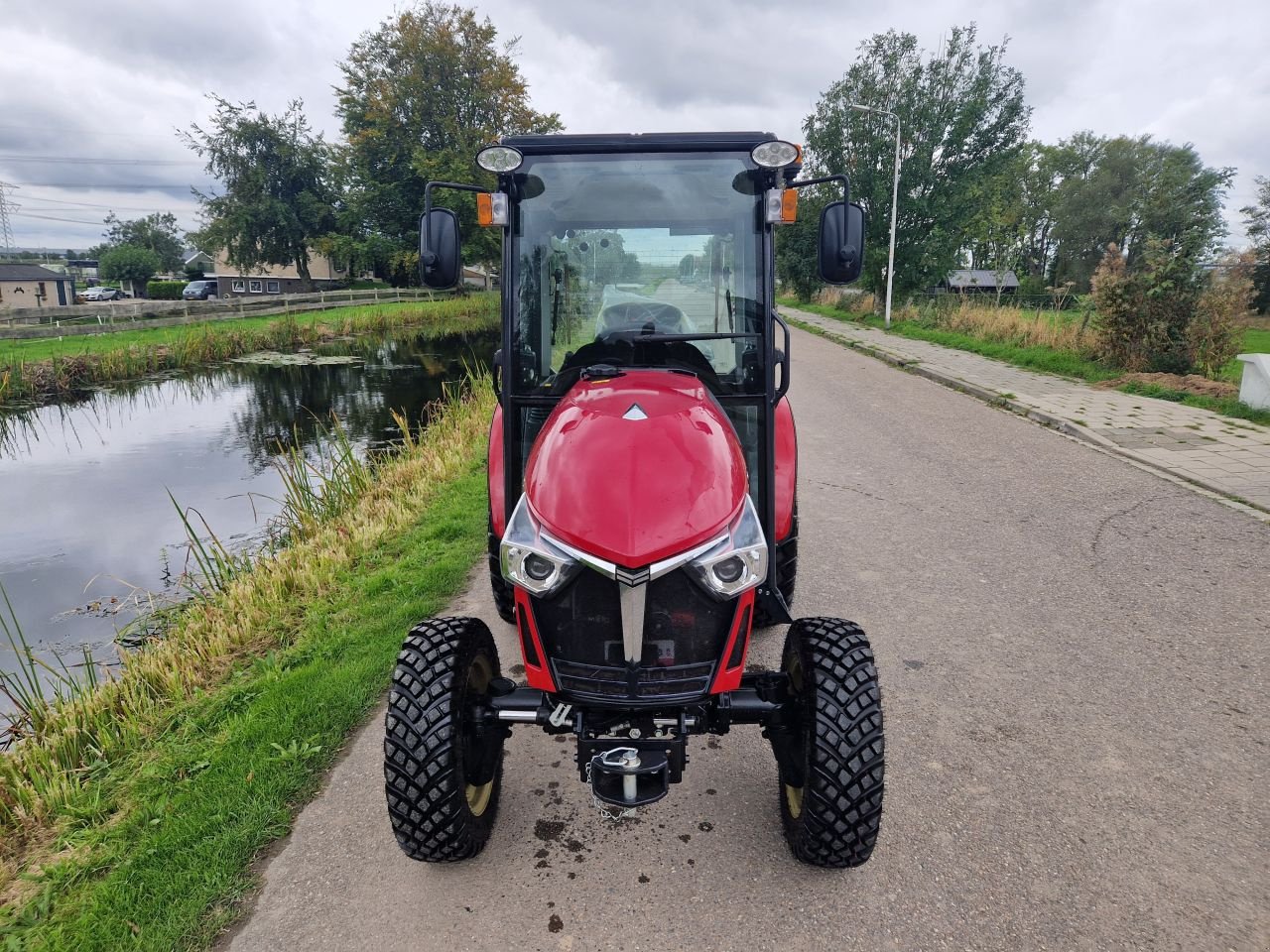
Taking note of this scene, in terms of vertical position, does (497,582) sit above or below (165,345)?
below

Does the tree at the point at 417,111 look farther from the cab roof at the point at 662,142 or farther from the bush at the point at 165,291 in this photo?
the cab roof at the point at 662,142

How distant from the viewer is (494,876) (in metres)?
2.35

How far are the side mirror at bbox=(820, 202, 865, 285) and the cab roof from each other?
41 cm

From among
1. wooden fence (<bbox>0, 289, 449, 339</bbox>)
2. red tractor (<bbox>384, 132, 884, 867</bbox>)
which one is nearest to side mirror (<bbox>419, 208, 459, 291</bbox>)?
red tractor (<bbox>384, 132, 884, 867</bbox>)

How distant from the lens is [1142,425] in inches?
331

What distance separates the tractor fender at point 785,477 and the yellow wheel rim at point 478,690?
1.43 m

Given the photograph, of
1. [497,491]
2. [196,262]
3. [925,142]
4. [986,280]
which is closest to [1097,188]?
[986,280]

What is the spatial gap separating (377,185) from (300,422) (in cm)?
2966

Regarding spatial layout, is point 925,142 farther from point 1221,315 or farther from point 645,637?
point 645,637

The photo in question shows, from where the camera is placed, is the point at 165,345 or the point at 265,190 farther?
the point at 265,190

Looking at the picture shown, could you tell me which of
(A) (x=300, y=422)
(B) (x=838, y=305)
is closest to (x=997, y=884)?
(A) (x=300, y=422)

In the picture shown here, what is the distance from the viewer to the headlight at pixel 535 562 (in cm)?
204

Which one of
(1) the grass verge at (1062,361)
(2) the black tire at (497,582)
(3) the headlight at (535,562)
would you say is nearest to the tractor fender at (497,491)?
(2) the black tire at (497,582)

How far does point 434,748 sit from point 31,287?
72701 millimetres
